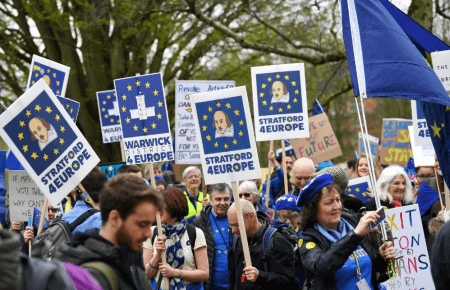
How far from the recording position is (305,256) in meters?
3.86

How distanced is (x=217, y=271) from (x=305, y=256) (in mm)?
2081

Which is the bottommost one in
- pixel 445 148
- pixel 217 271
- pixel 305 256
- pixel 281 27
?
pixel 217 271

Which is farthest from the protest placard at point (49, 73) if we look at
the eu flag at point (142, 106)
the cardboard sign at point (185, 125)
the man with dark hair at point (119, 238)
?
the man with dark hair at point (119, 238)

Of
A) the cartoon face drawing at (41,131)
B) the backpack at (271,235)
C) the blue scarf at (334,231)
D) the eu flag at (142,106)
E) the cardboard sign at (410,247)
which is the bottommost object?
the cardboard sign at (410,247)

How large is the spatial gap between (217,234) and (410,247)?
1851 millimetres

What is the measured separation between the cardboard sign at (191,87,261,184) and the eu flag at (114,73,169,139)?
103cm

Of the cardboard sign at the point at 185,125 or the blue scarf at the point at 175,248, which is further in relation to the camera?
the cardboard sign at the point at 185,125

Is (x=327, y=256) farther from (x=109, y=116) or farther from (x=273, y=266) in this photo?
(x=109, y=116)

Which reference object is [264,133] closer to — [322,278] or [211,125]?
[211,125]

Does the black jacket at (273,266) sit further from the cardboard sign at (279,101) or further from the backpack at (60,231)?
the cardboard sign at (279,101)

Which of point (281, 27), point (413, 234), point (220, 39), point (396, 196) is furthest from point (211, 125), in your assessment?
point (220, 39)

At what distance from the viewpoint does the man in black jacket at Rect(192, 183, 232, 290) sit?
5.75 metres

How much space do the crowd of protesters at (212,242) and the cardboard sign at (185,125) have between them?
2.33m

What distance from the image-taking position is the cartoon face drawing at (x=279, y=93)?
745 centimetres
